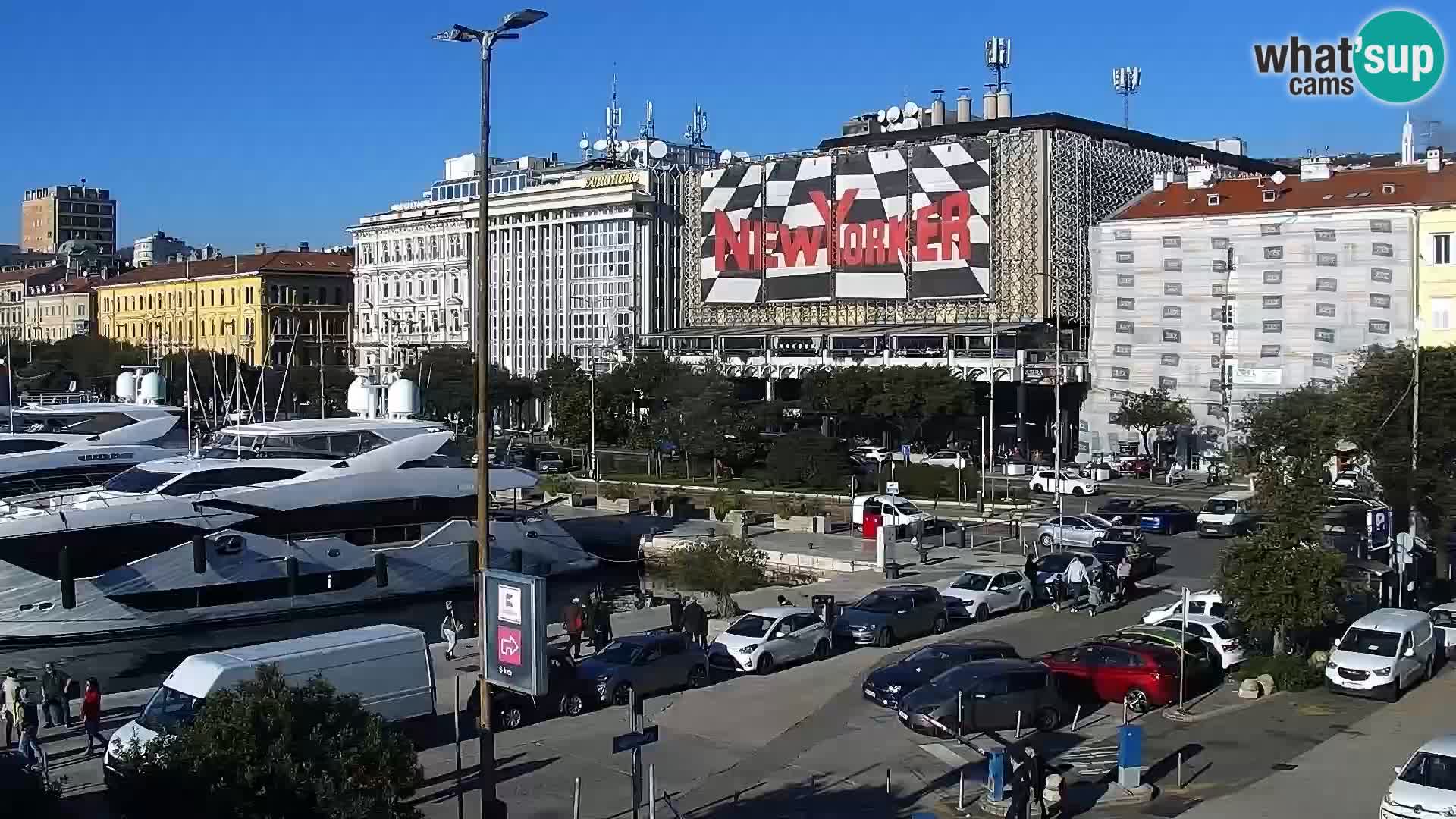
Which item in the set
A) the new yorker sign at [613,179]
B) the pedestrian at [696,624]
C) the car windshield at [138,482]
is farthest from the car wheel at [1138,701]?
the new yorker sign at [613,179]

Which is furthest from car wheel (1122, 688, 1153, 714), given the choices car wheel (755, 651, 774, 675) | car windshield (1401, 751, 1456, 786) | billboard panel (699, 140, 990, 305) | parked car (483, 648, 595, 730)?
billboard panel (699, 140, 990, 305)

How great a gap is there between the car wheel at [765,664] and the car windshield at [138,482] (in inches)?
754

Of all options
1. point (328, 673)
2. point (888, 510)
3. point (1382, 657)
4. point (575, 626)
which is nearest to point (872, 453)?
point (888, 510)

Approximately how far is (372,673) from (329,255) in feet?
390

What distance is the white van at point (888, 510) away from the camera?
148ft

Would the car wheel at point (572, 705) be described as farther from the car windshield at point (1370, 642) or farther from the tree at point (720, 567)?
the car windshield at point (1370, 642)

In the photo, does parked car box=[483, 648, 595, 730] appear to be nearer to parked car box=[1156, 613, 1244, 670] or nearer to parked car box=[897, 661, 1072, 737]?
parked car box=[897, 661, 1072, 737]

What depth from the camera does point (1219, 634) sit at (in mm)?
25531

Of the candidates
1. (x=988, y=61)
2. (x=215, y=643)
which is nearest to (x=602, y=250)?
(x=988, y=61)

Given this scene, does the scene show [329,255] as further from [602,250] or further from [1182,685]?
[1182,685]

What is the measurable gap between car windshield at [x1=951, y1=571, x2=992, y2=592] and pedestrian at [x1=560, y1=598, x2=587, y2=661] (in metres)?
8.26

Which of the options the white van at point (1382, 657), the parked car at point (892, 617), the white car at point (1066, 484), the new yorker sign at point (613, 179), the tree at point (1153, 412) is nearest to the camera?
the white van at point (1382, 657)

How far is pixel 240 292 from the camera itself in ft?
397

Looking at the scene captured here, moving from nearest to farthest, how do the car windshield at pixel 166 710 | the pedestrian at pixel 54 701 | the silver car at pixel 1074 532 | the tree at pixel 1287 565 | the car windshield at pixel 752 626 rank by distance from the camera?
1. the car windshield at pixel 166 710
2. the pedestrian at pixel 54 701
3. the tree at pixel 1287 565
4. the car windshield at pixel 752 626
5. the silver car at pixel 1074 532
